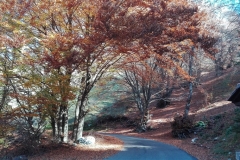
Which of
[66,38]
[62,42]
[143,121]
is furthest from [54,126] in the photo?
[143,121]

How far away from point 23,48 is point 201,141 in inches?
421

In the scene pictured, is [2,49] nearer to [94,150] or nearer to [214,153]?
[94,150]

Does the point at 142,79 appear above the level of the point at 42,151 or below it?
above

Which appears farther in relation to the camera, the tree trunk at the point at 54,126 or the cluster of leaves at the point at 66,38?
the tree trunk at the point at 54,126

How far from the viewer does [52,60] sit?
9555 millimetres

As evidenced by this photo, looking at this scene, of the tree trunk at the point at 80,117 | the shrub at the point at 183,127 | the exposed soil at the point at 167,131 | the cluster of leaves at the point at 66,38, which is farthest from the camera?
the shrub at the point at 183,127

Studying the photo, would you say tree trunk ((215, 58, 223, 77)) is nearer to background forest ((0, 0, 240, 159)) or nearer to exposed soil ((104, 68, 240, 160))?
exposed soil ((104, 68, 240, 160))

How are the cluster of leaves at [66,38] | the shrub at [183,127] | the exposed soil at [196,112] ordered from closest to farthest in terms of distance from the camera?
the cluster of leaves at [66,38] → the exposed soil at [196,112] → the shrub at [183,127]

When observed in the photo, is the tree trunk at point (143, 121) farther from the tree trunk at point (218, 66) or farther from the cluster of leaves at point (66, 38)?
the cluster of leaves at point (66, 38)

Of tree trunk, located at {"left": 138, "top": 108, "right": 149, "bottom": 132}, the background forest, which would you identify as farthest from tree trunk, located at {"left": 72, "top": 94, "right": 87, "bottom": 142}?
tree trunk, located at {"left": 138, "top": 108, "right": 149, "bottom": 132}

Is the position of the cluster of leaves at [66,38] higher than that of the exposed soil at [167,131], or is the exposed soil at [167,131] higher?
the cluster of leaves at [66,38]

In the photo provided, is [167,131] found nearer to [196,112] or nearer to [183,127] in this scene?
[183,127]

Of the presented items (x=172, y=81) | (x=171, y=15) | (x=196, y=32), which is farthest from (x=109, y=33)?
(x=172, y=81)

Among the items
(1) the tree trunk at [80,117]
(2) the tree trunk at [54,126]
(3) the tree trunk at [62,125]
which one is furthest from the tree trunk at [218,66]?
(2) the tree trunk at [54,126]
